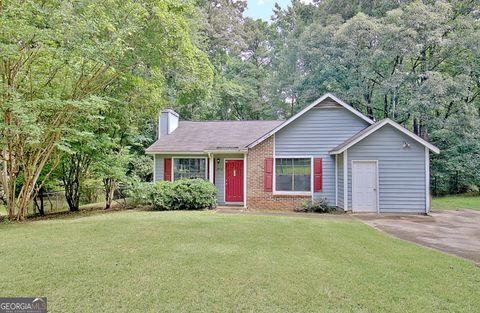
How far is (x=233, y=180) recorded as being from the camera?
13578 mm

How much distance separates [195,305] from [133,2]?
9.48m

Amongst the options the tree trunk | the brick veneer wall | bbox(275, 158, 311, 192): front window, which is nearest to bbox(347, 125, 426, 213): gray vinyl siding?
bbox(275, 158, 311, 192): front window

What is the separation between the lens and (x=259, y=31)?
1191 inches

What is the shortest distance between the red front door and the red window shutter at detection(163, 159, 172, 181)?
2.59 metres

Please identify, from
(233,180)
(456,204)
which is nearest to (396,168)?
(233,180)

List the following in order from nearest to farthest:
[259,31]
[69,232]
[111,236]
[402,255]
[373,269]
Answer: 1. [373,269]
2. [402,255]
3. [111,236]
4. [69,232]
5. [259,31]

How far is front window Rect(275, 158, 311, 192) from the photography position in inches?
483

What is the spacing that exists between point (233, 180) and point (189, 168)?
211 cm

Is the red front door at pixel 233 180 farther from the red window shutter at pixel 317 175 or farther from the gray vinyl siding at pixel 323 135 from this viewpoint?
the red window shutter at pixel 317 175

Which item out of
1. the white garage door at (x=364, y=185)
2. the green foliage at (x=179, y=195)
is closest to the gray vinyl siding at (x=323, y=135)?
the white garage door at (x=364, y=185)

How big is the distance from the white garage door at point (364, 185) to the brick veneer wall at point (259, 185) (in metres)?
2.46

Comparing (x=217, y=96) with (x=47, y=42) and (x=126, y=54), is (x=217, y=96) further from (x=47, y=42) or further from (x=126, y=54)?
(x=47, y=42)

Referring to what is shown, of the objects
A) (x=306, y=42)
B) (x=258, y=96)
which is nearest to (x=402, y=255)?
(x=306, y=42)

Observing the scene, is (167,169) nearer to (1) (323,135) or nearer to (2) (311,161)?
(2) (311,161)
